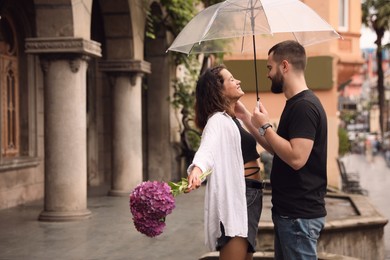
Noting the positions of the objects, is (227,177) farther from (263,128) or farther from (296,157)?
(296,157)

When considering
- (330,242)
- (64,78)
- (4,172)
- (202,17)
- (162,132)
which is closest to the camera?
(202,17)

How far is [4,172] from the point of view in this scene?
13102mm

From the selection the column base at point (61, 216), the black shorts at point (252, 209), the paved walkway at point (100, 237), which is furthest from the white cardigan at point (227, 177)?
the column base at point (61, 216)

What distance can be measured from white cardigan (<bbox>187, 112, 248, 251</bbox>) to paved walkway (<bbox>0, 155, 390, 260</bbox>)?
3.67 metres

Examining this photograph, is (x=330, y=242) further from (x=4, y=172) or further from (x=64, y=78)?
(x=4, y=172)

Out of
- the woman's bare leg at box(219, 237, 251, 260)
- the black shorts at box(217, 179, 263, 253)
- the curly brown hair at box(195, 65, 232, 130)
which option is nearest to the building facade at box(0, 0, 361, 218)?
the curly brown hair at box(195, 65, 232, 130)

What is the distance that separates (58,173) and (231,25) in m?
5.47

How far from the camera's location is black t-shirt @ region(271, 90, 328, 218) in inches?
165

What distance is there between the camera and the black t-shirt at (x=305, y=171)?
4.20m

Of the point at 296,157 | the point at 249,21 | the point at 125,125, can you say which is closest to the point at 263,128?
the point at 296,157

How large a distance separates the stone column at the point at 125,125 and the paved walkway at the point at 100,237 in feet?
4.60

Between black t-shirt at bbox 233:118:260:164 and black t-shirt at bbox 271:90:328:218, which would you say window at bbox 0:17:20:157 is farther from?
black t-shirt at bbox 271:90:328:218

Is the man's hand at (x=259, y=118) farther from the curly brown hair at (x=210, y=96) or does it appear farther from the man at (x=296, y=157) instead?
the curly brown hair at (x=210, y=96)

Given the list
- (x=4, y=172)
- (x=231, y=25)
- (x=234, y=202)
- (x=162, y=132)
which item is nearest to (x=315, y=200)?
(x=234, y=202)
